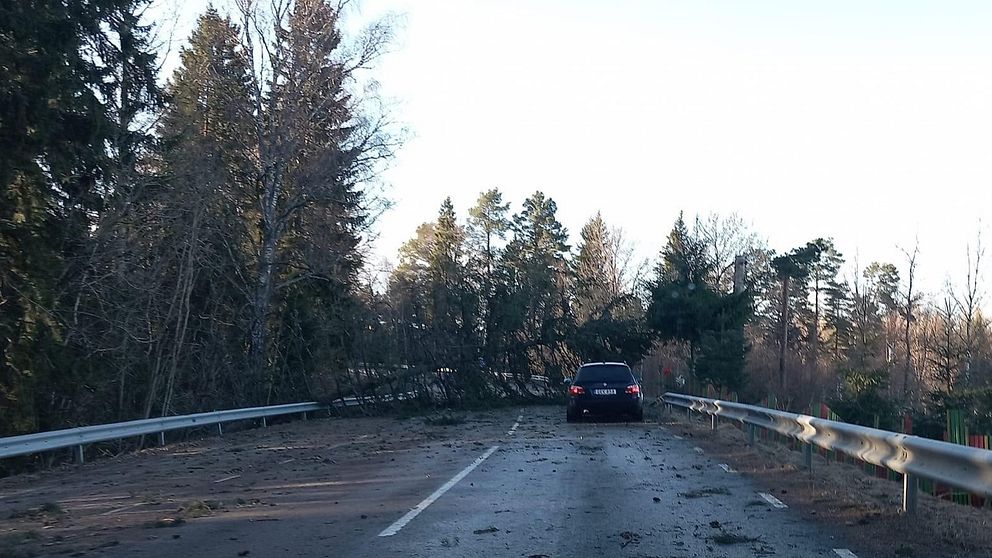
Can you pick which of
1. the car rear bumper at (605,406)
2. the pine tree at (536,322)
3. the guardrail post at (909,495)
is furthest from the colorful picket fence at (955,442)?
the pine tree at (536,322)

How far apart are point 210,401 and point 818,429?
19.7 meters

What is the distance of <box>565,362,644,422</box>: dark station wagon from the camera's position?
24.1 m

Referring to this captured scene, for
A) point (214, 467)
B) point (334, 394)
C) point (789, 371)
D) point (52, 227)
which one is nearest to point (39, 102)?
point (52, 227)

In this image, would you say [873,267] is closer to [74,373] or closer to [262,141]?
[262,141]

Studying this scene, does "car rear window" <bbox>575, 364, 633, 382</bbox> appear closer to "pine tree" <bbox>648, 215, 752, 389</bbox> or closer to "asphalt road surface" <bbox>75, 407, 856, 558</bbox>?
"asphalt road surface" <bbox>75, 407, 856, 558</bbox>

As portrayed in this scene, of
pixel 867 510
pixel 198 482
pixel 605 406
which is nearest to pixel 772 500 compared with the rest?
pixel 867 510

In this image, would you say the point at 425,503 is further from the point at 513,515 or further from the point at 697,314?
the point at 697,314

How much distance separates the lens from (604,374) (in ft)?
80.2

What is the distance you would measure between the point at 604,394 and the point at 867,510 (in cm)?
1468

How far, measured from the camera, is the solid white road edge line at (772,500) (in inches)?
400

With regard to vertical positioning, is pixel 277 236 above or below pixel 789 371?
above

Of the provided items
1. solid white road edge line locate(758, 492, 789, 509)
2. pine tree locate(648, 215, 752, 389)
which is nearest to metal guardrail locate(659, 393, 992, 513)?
solid white road edge line locate(758, 492, 789, 509)

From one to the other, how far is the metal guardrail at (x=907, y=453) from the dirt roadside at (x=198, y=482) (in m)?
5.45

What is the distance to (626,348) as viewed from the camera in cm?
3722
